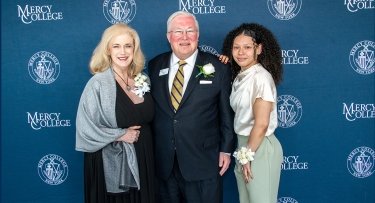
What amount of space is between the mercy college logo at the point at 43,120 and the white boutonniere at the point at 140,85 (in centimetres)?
110

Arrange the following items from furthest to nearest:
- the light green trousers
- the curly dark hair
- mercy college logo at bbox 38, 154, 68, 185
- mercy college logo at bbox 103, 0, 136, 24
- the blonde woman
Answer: mercy college logo at bbox 38, 154, 68, 185 < mercy college logo at bbox 103, 0, 136, 24 < the curly dark hair < the light green trousers < the blonde woman

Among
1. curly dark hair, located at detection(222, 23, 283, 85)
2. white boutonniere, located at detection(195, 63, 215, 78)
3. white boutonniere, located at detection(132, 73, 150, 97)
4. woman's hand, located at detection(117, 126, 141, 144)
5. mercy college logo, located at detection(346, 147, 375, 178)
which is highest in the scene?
curly dark hair, located at detection(222, 23, 283, 85)

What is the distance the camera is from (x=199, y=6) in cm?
306

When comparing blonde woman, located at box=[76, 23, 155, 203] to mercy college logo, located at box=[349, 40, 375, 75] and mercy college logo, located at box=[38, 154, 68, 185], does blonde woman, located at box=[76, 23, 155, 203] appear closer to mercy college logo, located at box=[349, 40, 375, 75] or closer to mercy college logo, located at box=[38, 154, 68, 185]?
mercy college logo, located at box=[38, 154, 68, 185]

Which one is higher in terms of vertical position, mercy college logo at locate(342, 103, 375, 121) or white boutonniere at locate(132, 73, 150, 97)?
white boutonniere at locate(132, 73, 150, 97)

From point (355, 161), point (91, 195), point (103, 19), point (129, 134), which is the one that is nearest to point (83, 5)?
point (103, 19)

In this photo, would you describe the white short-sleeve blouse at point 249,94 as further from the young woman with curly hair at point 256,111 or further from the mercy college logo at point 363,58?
the mercy college logo at point 363,58

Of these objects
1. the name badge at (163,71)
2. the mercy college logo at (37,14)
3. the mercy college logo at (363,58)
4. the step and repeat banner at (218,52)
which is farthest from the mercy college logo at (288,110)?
the mercy college logo at (37,14)

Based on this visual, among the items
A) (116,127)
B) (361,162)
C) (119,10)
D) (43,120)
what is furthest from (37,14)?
(361,162)

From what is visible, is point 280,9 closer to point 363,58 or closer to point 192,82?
point 363,58

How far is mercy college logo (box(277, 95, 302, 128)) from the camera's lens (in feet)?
10.3

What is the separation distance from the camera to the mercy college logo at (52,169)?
3178 millimetres

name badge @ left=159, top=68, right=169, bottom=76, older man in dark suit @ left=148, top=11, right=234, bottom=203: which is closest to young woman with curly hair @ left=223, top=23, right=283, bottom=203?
older man in dark suit @ left=148, top=11, right=234, bottom=203

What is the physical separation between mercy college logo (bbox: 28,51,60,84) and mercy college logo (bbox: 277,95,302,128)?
1.88 m
